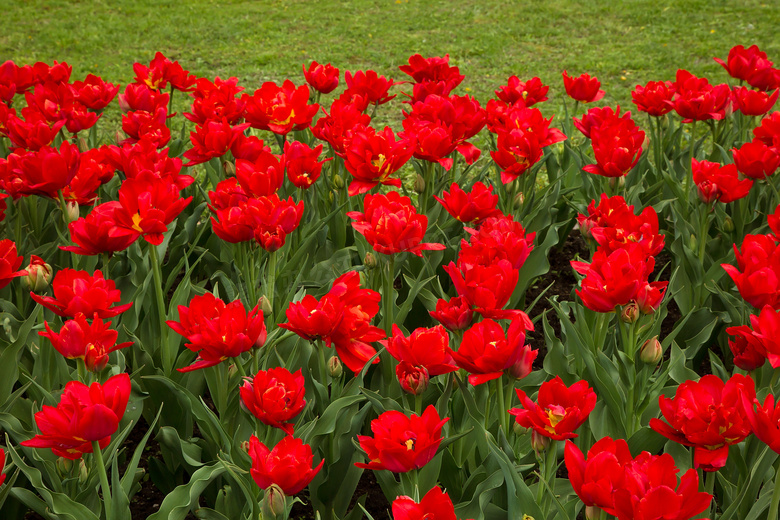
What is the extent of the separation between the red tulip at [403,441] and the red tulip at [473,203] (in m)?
1.00

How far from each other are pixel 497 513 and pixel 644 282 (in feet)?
1.96

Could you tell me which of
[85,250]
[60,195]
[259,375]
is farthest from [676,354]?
[60,195]

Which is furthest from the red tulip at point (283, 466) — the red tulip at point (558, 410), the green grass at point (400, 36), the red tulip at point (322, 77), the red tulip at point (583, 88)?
the green grass at point (400, 36)

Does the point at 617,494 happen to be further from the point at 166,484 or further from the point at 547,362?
the point at 166,484

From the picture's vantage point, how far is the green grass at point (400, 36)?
7688mm

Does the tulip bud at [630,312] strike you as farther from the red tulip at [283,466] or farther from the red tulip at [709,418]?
the red tulip at [283,466]

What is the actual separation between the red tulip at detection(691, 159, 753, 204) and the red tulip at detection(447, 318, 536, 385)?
1263mm

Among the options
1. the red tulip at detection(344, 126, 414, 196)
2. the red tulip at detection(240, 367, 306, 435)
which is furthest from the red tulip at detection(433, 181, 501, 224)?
the red tulip at detection(240, 367, 306, 435)

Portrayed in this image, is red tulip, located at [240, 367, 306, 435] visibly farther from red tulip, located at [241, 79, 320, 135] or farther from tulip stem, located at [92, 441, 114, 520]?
red tulip, located at [241, 79, 320, 135]

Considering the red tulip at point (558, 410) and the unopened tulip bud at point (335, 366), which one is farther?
the unopened tulip bud at point (335, 366)

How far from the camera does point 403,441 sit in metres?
1.30

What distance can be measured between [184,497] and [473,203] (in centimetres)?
112

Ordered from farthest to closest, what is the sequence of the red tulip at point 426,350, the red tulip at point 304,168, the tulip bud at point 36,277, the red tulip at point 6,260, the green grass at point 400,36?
1. the green grass at point 400,36
2. the red tulip at point 304,168
3. the tulip bud at point 36,277
4. the red tulip at point 6,260
5. the red tulip at point 426,350

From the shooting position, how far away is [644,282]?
1.69 m
